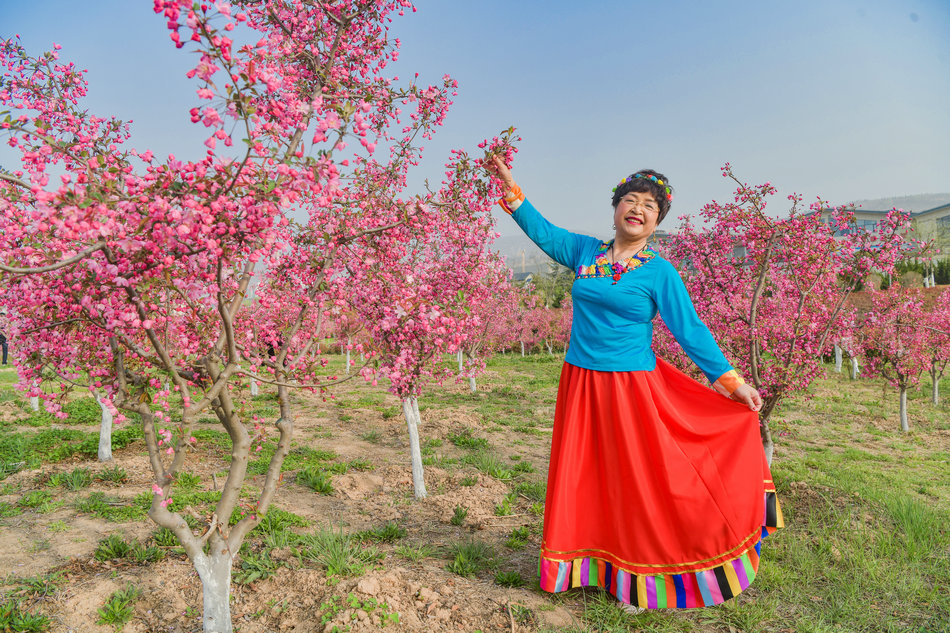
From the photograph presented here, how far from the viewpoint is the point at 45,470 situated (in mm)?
6270

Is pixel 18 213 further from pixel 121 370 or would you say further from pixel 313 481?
pixel 313 481

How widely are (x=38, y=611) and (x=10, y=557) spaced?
1303mm

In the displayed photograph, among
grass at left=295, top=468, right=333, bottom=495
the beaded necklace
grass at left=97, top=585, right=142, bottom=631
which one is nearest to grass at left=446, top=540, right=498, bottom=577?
grass at left=97, top=585, right=142, bottom=631

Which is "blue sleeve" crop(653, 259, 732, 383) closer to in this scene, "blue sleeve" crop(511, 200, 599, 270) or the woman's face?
the woman's face

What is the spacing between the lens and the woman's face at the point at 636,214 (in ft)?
10.4

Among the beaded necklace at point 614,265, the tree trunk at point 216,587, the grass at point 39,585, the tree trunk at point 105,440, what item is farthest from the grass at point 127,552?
the beaded necklace at point 614,265

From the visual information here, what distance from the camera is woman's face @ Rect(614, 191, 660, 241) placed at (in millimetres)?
3184

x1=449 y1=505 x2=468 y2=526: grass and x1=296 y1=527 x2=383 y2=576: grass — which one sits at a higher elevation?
x1=296 y1=527 x2=383 y2=576: grass

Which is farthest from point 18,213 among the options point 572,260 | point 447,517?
point 447,517

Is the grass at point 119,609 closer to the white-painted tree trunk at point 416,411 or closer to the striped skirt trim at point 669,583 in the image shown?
the striped skirt trim at point 669,583

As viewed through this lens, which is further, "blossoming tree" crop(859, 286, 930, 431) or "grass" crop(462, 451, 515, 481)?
"blossoming tree" crop(859, 286, 930, 431)

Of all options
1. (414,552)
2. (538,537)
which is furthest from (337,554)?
(538,537)

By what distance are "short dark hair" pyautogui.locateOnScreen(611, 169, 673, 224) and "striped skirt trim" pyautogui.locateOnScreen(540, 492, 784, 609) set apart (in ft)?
7.31

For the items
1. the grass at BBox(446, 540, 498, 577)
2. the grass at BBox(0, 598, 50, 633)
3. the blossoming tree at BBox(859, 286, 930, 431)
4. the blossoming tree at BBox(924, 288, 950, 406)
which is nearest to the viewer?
the grass at BBox(0, 598, 50, 633)
